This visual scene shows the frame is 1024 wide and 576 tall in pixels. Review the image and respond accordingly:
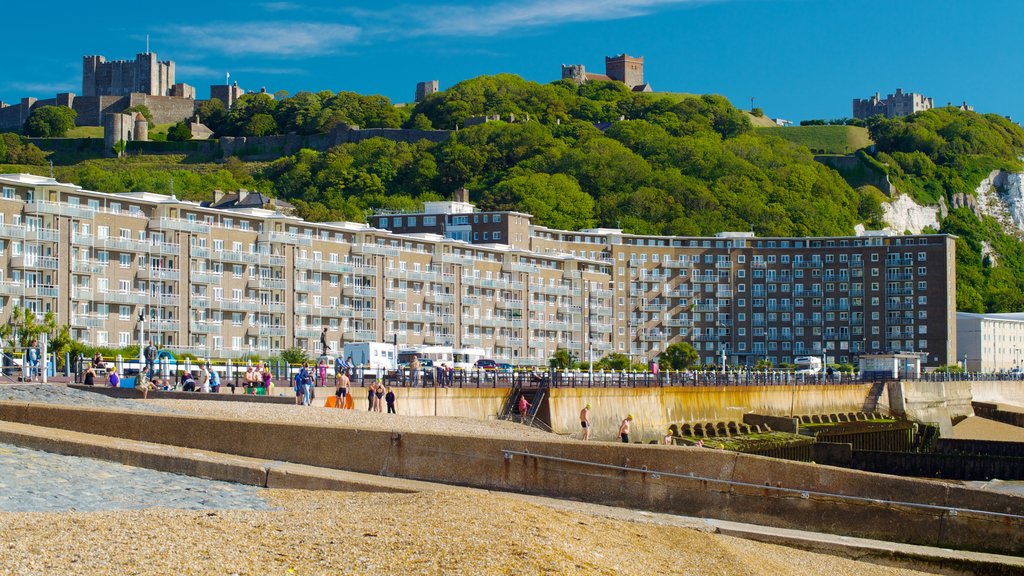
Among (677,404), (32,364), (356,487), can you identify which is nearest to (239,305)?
(677,404)

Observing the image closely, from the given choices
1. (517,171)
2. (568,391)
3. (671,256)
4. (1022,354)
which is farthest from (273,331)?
(1022,354)

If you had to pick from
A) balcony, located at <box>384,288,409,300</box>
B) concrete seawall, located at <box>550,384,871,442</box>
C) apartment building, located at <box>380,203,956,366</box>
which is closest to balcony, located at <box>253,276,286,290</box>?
balcony, located at <box>384,288,409,300</box>

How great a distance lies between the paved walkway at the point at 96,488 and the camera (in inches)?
666

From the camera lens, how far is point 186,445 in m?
23.3

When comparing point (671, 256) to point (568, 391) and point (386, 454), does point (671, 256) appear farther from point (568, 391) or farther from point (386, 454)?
point (386, 454)

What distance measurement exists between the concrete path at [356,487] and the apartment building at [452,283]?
5836 centimetres

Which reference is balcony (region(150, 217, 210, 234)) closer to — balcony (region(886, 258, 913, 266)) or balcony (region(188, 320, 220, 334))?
balcony (region(188, 320, 220, 334))

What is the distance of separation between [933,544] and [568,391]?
34.5 m

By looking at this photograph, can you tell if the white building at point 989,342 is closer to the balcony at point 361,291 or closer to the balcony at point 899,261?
the balcony at point 899,261

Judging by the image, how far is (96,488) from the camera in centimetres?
1820

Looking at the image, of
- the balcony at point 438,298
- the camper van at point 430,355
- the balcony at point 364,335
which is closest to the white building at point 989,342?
the balcony at point 438,298

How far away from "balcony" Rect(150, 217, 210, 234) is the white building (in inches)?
3800

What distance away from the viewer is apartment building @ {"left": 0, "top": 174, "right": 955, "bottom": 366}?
275ft

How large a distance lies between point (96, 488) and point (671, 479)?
28.4 feet
